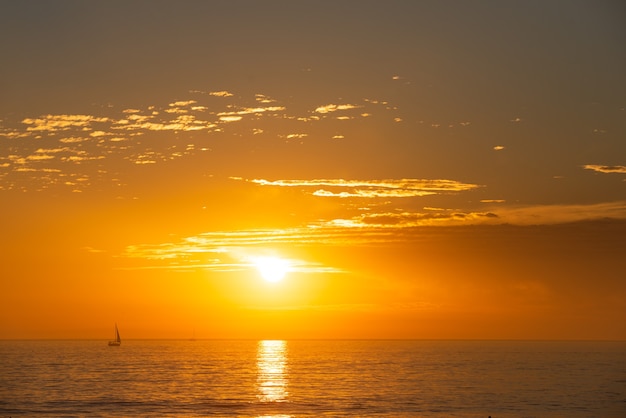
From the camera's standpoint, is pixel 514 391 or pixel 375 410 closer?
pixel 375 410

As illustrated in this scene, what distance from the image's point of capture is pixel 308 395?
126750 millimetres

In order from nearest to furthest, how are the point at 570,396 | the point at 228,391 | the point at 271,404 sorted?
the point at 271,404 < the point at 570,396 < the point at 228,391

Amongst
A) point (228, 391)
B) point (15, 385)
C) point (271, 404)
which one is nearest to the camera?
point (271, 404)

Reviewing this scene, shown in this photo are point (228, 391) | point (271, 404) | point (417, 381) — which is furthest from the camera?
point (417, 381)

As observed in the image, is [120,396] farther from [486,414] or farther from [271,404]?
[486,414]

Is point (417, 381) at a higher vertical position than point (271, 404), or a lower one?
higher

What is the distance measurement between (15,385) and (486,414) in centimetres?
9582

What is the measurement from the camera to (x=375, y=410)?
10556cm

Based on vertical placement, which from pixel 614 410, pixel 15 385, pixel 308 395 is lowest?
pixel 614 410

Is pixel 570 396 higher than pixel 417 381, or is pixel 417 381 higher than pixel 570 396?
pixel 417 381

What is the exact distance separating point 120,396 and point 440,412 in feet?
185

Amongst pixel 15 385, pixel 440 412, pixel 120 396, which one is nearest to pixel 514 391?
pixel 440 412

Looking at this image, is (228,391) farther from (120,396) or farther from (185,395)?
(120,396)

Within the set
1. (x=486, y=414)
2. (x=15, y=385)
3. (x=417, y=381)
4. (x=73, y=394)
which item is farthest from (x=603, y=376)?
(x=15, y=385)
